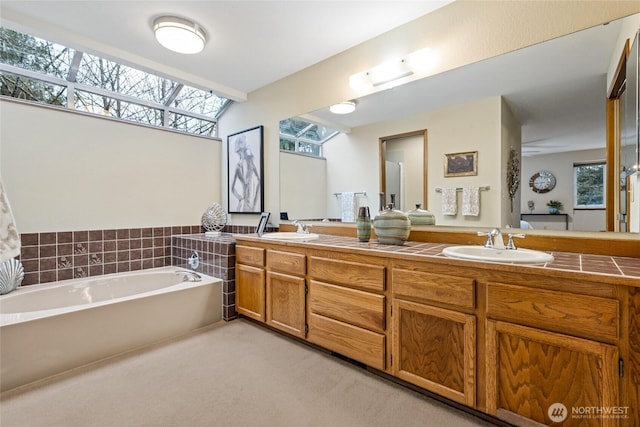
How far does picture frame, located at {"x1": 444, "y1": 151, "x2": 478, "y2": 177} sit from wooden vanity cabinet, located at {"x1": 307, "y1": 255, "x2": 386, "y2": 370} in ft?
2.83

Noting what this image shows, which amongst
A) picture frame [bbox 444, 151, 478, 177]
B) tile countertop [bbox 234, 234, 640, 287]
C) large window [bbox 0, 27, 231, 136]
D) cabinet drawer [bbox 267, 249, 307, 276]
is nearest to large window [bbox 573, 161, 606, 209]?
tile countertop [bbox 234, 234, 640, 287]

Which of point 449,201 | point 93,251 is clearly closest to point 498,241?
point 449,201

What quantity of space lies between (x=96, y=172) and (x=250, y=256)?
176cm

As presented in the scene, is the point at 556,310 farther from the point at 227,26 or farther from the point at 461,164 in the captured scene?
the point at 227,26

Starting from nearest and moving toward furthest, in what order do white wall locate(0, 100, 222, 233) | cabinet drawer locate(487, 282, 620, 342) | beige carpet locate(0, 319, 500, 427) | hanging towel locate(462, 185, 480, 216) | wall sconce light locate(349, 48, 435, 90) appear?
cabinet drawer locate(487, 282, 620, 342), beige carpet locate(0, 319, 500, 427), hanging towel locate(462, 185, 480, 216), wall sconce light locate(349, 48, 435, 90), white wall locate(0, 100, 222, 233)

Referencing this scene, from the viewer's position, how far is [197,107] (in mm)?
3617

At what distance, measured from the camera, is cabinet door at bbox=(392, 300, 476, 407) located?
1.39 meters

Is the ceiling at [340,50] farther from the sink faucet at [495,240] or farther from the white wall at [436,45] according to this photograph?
the sink faucet at [495,240]

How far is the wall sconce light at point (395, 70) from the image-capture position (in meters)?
2.07

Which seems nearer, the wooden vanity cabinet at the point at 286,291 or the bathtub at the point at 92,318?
the bathtub at the point at 92,318

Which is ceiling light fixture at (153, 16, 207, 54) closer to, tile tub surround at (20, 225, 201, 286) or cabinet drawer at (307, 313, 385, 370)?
tile tub surround at (20, 225, 201, 286)

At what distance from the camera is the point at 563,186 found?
1731mm

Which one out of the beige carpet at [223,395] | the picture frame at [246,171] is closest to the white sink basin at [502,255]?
the beige carpet at [223,395]

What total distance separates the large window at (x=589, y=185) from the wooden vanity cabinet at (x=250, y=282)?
7.04 feet
